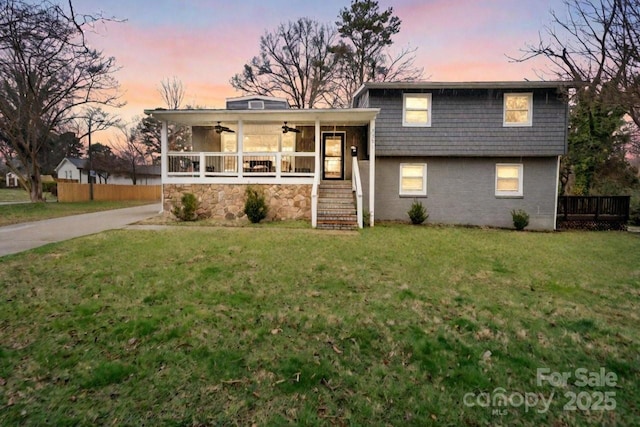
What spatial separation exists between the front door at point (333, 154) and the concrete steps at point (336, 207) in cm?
115

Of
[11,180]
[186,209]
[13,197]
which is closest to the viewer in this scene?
[186,209]

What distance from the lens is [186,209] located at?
10.5 meters

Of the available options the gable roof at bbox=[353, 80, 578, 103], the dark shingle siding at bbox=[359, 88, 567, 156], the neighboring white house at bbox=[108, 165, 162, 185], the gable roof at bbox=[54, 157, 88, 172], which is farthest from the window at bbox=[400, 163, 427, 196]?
the gable roof at bbox=[54, 157, 88, 172]

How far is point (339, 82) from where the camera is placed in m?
23.4

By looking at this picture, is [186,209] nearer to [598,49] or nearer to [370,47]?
[598,49]

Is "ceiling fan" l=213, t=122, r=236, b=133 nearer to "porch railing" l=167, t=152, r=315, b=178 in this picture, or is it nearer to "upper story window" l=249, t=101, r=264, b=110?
"porch railing" l=167, t=152, r=315, b=178

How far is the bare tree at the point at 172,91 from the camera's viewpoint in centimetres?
2620

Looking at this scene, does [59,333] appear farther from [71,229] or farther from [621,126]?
[621,126]

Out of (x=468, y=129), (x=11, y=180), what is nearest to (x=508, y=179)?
(x=468, y=129)

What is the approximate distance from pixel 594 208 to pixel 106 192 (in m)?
27.5

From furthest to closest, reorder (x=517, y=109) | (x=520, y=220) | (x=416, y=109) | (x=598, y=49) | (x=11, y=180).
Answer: (x=11, y=180) < (x=416, y=109) < (x=517, y=109) < (x=520, y=220) < (x=598, y=49)

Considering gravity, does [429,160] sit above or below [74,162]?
below

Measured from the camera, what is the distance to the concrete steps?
9.92 m

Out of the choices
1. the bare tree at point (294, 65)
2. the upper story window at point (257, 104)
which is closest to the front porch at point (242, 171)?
the upper story window at point (257, 104)
